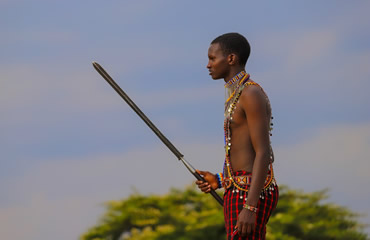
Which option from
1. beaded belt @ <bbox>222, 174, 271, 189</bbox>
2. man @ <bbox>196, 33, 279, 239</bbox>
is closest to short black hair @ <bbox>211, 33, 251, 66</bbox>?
man @ <bbox>196, 33, 279, 239</bbox>

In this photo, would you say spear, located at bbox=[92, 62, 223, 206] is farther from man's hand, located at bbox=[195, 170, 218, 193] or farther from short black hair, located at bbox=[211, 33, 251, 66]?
short black hair, located at bbox=[211, 33, 251, 66]

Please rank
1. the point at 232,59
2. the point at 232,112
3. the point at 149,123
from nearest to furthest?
the point at 232,112
the point at 232,59
the point at 149,123

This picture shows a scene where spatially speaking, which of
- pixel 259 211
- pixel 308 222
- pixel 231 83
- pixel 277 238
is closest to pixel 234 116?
pixel 231 83

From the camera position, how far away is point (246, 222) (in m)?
5.65

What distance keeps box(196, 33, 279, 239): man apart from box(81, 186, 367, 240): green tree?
7.76 m

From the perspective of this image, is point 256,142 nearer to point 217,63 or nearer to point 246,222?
point 246,222

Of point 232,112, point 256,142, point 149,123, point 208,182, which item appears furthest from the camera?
point 149,123

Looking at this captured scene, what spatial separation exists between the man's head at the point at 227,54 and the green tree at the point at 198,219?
7.85 meters

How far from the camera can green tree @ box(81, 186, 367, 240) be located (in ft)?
45.3

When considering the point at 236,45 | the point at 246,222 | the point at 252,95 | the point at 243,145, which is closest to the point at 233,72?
the point at 236,45

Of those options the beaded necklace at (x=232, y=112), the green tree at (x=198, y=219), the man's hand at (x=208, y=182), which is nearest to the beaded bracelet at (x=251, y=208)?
the beaded necklace at (x=232, y=112)

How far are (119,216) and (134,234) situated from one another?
2.00 ft

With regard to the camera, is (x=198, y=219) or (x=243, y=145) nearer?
(x=243, y=145)

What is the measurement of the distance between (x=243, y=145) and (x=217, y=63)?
795 mm
